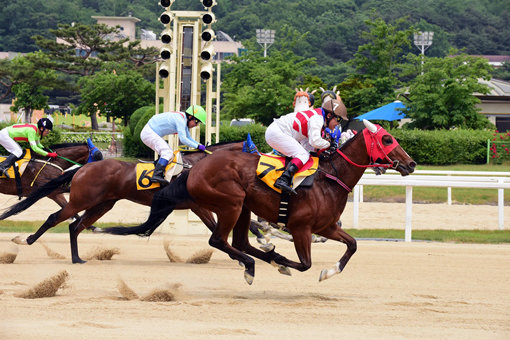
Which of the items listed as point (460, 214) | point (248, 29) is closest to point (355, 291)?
point (460, 214)

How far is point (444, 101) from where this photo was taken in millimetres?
29531

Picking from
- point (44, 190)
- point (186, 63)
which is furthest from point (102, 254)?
point (186, 63)

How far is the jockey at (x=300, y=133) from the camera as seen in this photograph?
7.08 m

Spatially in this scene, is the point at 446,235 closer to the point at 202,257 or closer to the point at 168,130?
the point at 202,257

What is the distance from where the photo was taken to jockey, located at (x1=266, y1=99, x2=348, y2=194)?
7082 millimetres

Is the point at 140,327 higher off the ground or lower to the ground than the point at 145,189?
lower

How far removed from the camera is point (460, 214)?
14750 mm

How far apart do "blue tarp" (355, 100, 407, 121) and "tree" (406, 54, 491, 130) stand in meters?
0.69

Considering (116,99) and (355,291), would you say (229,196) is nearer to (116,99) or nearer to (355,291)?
(355,291)

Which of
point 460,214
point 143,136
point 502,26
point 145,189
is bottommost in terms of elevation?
point 460,214

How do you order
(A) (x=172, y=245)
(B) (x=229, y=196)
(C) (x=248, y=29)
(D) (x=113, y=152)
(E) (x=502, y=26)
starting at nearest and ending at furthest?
(B) (x=229, y=196)
(A) (x=172, y=245)
(D) (x=113, y=152)
(E) (x=502, y=26)
(C) (x=248, y=29)

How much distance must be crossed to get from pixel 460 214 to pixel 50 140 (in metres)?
14.3

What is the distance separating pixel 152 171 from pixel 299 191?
2433 millimetres

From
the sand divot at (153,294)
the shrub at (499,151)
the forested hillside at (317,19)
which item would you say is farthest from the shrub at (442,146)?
the forested hillside at (317,19)
